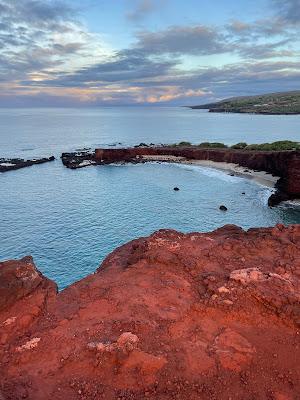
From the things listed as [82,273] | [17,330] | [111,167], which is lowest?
[111,167]

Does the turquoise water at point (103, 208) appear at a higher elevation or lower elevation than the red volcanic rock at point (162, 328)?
lower

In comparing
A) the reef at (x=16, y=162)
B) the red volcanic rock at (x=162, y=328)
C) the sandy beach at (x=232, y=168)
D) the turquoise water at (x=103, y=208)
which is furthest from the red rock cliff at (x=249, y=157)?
the red volcanic rock at (x=162, y=328)

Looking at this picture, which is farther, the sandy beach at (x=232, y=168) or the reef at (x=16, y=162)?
the reef at (x=16, y=162)

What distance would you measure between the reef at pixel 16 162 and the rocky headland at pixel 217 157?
553cm

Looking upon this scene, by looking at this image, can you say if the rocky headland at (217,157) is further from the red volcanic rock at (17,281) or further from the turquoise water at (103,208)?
the red volcanic rock at (17,281)

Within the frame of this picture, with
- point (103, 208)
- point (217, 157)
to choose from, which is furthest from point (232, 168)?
point (103, 208)

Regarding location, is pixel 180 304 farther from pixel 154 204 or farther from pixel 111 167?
pixel 111 167

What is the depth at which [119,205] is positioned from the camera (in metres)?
58.4

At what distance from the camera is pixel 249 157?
88125 millimetres

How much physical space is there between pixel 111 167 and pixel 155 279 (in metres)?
79.7

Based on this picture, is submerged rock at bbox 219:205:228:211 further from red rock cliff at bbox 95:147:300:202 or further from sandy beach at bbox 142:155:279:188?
sandy beach at bbox 142:155:279:188

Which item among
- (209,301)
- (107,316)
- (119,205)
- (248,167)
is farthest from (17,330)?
(248,167)

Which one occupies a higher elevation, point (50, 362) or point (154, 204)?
point (50, 362)

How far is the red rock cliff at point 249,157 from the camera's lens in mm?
57719
